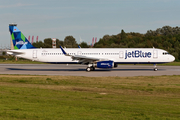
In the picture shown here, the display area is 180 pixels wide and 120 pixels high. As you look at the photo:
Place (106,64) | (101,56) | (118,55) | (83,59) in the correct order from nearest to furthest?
(106,64) < (83,59) < (118,55) < (101,56)

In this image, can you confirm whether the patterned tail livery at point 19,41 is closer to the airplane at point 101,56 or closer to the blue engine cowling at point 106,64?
the airplane at point 101,56

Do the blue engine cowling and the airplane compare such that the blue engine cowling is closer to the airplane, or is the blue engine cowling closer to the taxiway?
the airplane

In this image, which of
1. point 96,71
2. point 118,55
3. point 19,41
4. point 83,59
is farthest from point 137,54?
point 19,41

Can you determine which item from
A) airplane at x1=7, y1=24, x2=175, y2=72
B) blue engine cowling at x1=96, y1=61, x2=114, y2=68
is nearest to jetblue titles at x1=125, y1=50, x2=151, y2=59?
airplane at x1=7, y1=24, x2=175, y2=72

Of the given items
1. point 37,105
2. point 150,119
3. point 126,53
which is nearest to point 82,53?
point 126,53

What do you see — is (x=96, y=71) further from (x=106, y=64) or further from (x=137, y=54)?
(x=137, y=54)


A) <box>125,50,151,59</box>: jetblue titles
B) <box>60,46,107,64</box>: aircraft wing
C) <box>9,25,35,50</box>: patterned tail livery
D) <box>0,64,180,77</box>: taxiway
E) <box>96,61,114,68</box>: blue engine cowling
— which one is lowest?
<box>0,64,180,77</box>: taxiway

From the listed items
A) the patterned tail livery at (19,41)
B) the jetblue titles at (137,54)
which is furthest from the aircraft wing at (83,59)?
the patterned tail livery at (19,41)

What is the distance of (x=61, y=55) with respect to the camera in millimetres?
42031

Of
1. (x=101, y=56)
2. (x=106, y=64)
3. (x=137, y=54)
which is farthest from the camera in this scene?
(x=101, y=56)

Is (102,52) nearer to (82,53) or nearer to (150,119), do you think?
(82,53)

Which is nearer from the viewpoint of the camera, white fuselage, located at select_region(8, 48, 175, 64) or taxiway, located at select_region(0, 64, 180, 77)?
taxiway, located at select_region(0, 64, 180, 77)

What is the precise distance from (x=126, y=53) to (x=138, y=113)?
30686 millimetres

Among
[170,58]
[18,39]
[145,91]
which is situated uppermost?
[18,39]
